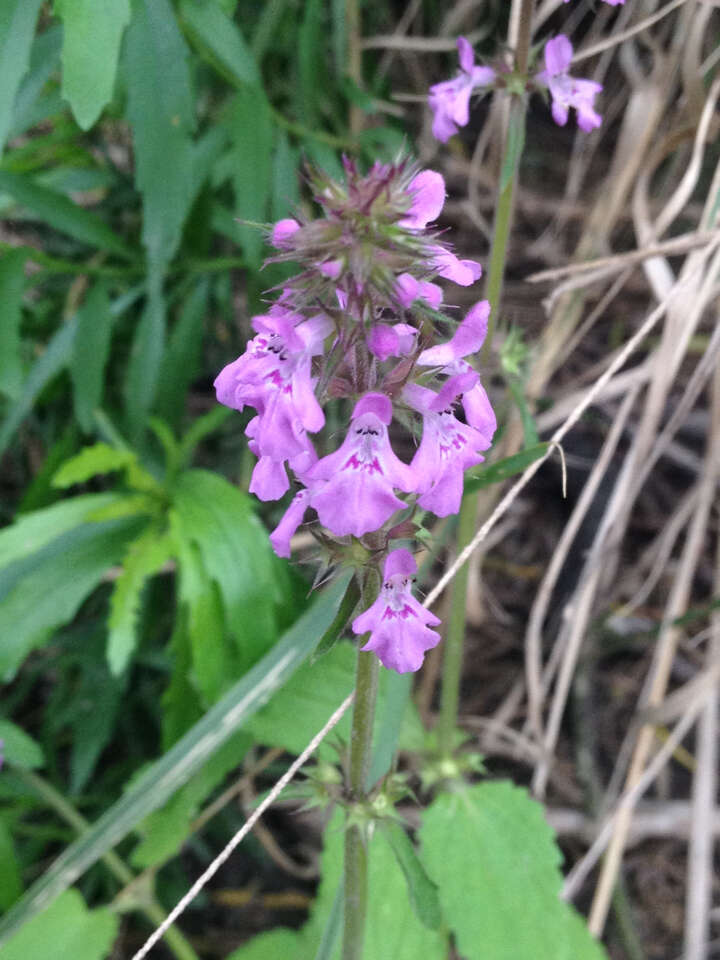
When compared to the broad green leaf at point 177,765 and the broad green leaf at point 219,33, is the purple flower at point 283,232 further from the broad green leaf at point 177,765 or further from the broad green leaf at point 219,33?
the broad green leaf at point 219,33

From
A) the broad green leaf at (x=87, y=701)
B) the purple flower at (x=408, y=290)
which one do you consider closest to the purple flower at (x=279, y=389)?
the purple flower at (x=408, y=290)

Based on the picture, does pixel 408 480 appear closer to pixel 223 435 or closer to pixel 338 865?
pixel 338 865

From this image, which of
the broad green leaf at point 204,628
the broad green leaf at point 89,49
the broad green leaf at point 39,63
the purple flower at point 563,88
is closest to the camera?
the broad green leaf at point 89,49

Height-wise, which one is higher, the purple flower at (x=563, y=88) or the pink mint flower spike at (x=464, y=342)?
the purple flower at (x=563, y=88)

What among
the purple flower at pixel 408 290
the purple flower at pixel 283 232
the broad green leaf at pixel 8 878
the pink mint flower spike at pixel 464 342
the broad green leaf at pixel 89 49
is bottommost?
the broad green leaf at pixel 8 878

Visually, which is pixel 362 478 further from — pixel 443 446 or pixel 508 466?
pixel 508 466

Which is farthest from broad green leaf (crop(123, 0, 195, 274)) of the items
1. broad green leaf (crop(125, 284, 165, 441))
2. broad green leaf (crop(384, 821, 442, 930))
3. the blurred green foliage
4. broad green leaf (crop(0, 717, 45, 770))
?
broad green leaf (crop(384, 821, 442, 930))

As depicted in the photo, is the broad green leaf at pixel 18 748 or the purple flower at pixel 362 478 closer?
the purple flower at pixel 362 478

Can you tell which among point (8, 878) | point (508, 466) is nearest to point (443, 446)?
point (508, 466)
